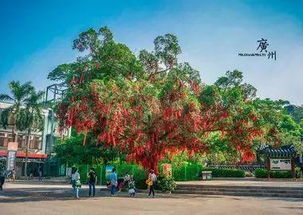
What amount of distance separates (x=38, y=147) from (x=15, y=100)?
1187cm

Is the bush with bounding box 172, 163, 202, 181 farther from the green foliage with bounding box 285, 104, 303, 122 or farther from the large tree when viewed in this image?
the green foliage with bounding box 285, 104, 303, 122

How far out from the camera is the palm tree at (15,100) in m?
56.1

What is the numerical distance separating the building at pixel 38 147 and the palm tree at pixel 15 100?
3.48 metres

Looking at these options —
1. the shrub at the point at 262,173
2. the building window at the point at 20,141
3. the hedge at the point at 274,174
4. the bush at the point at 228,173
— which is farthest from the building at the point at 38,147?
the hedge at the point at 274,174

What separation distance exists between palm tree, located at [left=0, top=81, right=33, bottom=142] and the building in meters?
3.48

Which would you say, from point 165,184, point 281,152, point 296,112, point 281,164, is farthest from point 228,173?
point 296,112

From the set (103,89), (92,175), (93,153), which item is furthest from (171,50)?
(93,153)

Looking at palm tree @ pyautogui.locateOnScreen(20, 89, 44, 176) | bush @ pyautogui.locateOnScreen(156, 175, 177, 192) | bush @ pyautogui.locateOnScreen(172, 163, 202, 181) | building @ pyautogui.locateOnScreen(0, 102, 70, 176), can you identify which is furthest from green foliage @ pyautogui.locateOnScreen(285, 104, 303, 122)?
bush @ pyautogui.locateOnScreen(156, 175, 177, 192)

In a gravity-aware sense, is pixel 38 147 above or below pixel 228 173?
above

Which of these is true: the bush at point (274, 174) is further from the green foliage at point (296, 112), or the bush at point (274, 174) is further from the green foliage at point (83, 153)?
the green foliage at point (296, 112)

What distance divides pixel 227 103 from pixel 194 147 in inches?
186

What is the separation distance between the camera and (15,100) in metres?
57.2

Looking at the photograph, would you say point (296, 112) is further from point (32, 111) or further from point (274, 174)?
point (32, 111)

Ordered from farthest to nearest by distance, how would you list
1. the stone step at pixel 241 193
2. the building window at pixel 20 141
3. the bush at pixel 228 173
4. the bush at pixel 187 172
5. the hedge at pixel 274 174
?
the building window at pixel 20 141
the bush at pixel 228 173
the hedge at pixel 274 174
the bush at pixel 187 172
the stone step at pixel 241 193
